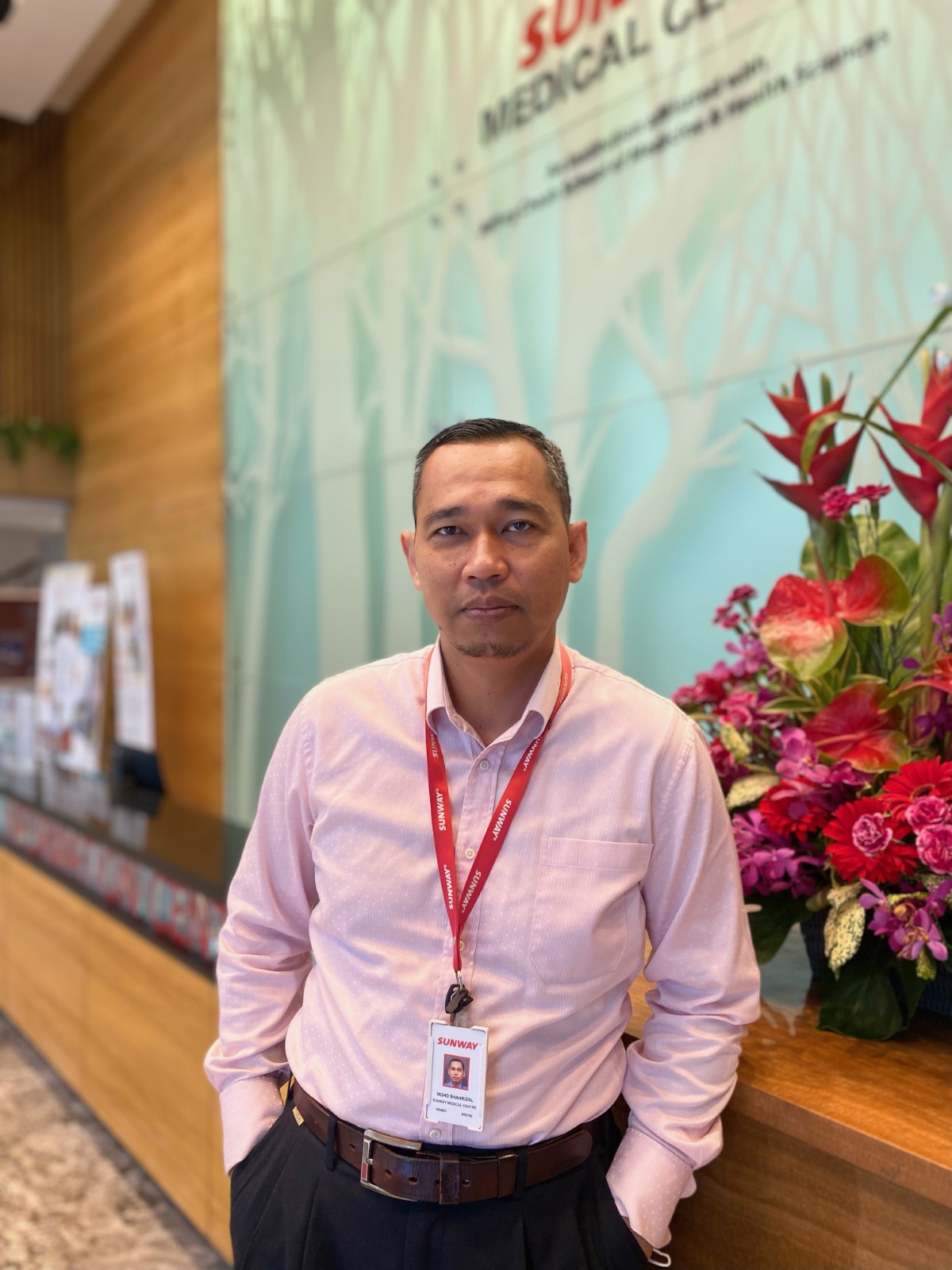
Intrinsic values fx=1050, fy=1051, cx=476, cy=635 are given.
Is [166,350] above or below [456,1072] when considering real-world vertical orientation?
above

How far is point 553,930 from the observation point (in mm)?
1226

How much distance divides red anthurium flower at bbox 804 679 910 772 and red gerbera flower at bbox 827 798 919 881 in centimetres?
7

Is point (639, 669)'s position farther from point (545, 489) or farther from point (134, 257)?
point (134, 257)

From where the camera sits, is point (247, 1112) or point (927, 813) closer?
point (927, 813)

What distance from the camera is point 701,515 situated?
263 cm

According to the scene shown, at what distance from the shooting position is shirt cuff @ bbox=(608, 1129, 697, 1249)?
1.23 metres

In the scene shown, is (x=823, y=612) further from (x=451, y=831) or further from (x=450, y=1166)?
(x=450, y=1166)

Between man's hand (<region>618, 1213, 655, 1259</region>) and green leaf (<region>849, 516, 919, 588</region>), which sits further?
green leaf (<region>849, 516, 919, 588</region>)

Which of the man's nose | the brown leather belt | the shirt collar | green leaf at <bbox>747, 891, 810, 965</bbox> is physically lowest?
the brown leather belt

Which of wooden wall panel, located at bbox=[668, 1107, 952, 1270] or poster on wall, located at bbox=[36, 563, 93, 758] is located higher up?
poster on wall, located at bbox=[36, 563, 93, 758]

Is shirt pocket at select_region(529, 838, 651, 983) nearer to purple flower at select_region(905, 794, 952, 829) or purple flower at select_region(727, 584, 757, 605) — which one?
purple flower at select_region(905, 794, 952, 829)

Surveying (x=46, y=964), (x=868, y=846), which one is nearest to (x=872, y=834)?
(x=868, y=846)

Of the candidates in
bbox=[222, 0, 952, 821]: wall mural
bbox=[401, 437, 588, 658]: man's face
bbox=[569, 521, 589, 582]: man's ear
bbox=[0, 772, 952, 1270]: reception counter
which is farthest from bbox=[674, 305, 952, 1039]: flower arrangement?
bbox=[222, 0, 952, 821]: wall mural

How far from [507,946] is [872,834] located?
48cm
